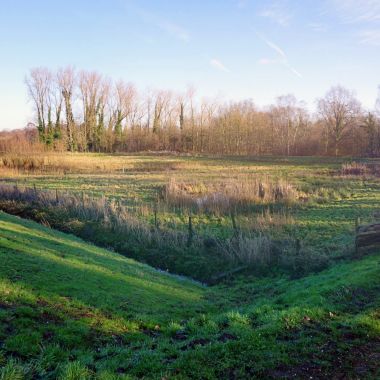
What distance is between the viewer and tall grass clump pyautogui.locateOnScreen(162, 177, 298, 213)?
84.1 feet

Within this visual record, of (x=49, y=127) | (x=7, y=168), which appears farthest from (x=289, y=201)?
(x=49, y=127)

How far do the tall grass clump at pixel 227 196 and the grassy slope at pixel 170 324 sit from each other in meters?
11.3

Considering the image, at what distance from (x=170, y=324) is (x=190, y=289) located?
4914mm

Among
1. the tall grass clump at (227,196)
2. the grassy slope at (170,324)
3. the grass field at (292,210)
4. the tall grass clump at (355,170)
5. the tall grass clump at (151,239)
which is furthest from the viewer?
the tall grass clump at (355,170)

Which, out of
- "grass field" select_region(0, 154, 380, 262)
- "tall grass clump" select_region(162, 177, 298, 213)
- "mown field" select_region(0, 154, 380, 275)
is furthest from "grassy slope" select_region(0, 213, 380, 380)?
"tall grass clump" select_region(162, 177, 298, 213)

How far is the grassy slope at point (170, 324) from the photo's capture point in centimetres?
669

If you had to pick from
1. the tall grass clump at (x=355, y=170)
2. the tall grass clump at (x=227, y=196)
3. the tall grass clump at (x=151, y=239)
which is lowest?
the tall grass clump at (x=151, y=239)

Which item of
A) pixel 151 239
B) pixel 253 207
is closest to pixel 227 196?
pixel 253 207

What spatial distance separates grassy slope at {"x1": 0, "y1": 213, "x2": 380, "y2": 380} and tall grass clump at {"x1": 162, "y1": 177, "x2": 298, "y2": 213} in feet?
37.0

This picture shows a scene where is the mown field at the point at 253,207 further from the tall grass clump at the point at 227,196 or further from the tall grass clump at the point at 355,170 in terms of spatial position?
the tall grass clump at the point at 355,170

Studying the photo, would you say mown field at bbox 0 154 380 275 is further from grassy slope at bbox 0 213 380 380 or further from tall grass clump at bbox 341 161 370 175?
grassy slope at bbox 0 213 380 380

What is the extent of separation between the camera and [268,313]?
9688mm

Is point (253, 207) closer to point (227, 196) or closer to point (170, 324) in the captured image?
point (227, 196)

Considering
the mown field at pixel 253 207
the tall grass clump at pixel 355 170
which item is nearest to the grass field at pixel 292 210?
the mown field at pixel 253 207
